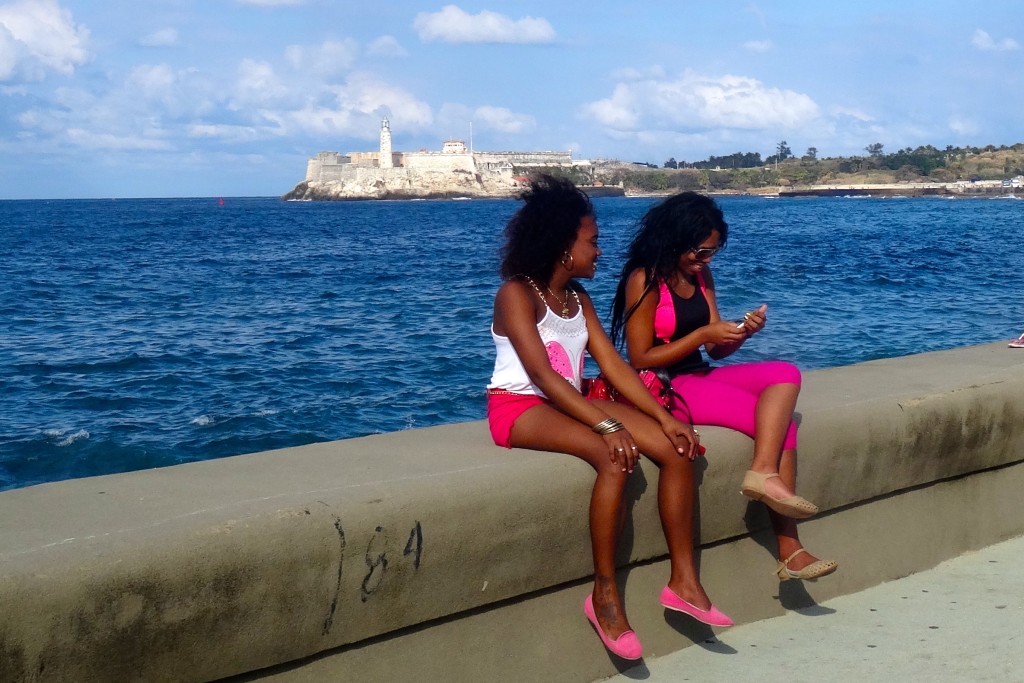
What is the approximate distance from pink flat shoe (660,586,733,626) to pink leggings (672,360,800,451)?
0.61 metres

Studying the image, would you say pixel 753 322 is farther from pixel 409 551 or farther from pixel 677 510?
pixel 409 551

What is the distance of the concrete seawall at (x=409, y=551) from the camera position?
8.07 feet

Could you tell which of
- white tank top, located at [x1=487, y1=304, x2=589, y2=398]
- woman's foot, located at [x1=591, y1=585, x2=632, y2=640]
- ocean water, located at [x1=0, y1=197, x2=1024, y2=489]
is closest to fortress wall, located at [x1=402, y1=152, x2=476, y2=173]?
ocean water, located at [x1=0, y1=197, x2=1024, y2=489]

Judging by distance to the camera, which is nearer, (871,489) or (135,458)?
(871,489)

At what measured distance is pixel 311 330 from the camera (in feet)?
67.2

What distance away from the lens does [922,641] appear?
359cm

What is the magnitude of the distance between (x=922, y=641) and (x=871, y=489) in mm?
681

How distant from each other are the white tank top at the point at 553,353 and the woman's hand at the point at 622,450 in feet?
1.44

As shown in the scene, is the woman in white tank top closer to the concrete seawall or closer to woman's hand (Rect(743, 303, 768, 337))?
Result: the concrete seawall

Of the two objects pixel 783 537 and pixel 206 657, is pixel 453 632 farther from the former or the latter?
pixel 783 537

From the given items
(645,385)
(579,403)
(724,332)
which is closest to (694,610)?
(579,403)

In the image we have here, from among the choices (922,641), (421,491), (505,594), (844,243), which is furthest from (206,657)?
(844,243)

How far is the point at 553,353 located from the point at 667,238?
77 centimetres

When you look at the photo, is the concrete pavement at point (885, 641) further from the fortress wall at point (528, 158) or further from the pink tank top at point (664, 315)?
the fortress wall at point (528, 158)
